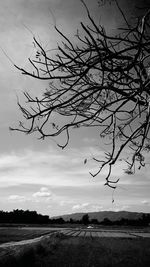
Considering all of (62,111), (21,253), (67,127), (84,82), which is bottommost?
(21,253)

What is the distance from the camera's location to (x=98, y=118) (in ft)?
17.3

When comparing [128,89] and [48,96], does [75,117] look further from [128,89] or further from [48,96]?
[128,89]

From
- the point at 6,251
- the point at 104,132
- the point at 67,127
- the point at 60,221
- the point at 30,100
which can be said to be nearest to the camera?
the point at 30,100

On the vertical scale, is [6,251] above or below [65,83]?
below

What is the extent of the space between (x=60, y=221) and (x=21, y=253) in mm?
149618

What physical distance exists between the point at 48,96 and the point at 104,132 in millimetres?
1378

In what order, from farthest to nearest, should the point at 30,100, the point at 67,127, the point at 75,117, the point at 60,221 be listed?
the point at 60,221
the point at 75,117
the point at 67,127
the point at 30,100

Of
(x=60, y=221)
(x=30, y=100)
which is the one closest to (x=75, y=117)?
(x=30, y=100)

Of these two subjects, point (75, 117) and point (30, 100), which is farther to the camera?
point (75, 117)

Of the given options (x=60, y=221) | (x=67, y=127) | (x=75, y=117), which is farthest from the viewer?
(x=60, y=221)

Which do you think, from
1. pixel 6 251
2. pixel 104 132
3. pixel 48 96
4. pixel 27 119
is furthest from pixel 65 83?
pixel 6 251

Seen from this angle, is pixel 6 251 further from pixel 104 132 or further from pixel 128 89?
pixel 128 89

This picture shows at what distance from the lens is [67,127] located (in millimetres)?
4793

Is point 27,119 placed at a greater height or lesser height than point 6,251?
greater
